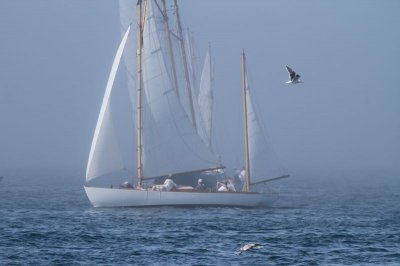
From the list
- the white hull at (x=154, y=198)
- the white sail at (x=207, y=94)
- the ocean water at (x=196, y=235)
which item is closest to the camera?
the ocean water at (x=196, y=235)

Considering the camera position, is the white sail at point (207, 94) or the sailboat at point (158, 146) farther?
the white sail at point (207, 94)

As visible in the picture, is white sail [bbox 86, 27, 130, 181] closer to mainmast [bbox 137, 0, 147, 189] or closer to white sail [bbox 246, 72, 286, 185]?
mainmast [bbox 137, 0, 147, 189]

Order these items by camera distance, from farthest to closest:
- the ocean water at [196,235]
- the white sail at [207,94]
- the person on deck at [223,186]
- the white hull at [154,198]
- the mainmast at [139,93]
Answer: the white sail at [207,94]
the person on deck at [223,186]
the mainmast at [139,93]
the white hull at [154,198]
the ocean water at [196,235]

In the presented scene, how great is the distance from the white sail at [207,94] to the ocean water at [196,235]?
493 inches

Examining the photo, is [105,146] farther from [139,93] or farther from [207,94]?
[207,94]

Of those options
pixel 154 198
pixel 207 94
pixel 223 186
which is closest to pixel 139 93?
pixel 154 198

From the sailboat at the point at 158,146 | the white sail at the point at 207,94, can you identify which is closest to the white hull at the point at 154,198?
the sailboat at the point at 158,146

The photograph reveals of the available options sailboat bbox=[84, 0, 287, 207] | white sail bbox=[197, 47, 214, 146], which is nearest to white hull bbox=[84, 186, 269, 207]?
sailboat bbox=[84, 0, 287, 207]

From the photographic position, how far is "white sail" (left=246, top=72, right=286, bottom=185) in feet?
222

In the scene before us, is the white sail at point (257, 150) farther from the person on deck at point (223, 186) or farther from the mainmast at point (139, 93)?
the mainmast at point (139, 93)

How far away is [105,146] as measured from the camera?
64.6m

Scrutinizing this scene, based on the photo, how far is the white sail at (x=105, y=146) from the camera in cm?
6419

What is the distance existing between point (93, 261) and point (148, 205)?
24.2 metres

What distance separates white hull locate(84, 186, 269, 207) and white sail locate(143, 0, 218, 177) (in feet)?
8.84
